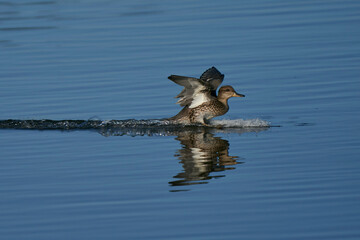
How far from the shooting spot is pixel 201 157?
10352 millimetres

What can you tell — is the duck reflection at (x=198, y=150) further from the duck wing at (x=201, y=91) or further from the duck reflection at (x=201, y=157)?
the duck wing at (x=201, y=91)

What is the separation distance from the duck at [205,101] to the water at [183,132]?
325mm

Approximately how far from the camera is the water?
302 inches

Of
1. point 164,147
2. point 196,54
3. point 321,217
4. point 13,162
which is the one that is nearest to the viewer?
point 321,217

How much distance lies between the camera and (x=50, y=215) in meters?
7.91

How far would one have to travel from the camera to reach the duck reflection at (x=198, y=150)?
9258 millimetres

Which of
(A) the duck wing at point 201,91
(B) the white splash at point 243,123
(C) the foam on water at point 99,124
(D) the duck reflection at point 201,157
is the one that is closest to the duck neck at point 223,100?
(A) the duck wing at point 201,91

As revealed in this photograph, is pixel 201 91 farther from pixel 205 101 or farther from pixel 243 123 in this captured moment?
pixel 243 123

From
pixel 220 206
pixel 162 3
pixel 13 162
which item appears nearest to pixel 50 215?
pixel 220 206

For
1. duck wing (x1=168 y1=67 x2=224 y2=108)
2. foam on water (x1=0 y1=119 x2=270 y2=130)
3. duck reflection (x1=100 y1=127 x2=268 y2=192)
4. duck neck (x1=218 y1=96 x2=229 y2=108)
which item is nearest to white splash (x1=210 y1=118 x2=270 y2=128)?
foam on water (x1=0 y1=119 x2=270 y2=130)

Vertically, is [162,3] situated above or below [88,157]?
above

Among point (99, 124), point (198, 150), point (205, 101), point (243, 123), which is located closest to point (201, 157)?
point (198, 150)

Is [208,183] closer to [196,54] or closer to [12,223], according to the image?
[12,223]

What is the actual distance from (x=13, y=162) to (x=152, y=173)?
1.91 metres
